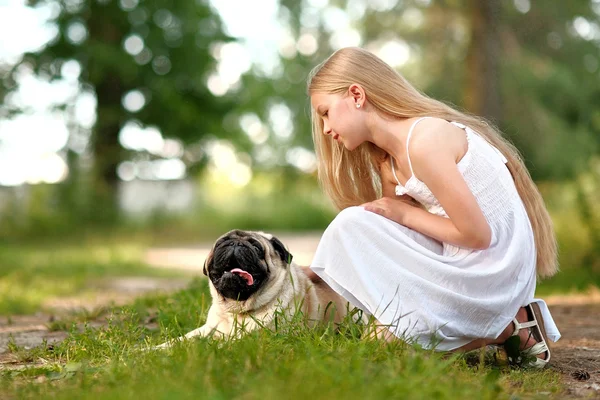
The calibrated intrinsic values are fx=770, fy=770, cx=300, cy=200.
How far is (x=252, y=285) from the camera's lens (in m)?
3.75

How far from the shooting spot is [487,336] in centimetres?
360

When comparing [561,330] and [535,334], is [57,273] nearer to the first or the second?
[561,330]

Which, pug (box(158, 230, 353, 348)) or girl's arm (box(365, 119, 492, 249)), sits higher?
girl's arm (box(365, 119, 492, 249))

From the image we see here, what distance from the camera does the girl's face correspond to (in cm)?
373

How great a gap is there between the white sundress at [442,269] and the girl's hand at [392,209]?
0.07 meters

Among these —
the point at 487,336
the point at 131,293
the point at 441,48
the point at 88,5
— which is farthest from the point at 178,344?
the point at 441,48

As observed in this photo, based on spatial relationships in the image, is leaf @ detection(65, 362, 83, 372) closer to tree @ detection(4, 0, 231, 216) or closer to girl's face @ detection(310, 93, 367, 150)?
girl's face @ detection(310, 93, 367, 150)

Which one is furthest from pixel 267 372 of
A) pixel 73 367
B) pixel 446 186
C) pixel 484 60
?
pixel 484 60

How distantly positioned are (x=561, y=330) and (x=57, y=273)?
5788 millimetres

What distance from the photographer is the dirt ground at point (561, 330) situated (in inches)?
132

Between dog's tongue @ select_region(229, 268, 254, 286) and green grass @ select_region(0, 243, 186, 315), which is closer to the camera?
dog's tongue @ select_region(229, 268, 254, 286)

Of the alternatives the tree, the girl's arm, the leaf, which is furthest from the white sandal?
the tree

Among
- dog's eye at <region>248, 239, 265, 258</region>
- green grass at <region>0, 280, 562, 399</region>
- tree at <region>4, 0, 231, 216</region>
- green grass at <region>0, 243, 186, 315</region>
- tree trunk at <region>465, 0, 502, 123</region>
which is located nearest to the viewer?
green grass at <region>0, 280, 562, 399</region>

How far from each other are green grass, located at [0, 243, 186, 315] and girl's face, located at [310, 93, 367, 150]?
3.27m
